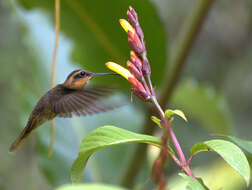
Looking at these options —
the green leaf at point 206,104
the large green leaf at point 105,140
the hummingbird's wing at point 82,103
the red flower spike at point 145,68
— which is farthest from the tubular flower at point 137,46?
the green leaf at point 206,104

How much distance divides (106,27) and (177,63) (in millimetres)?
524

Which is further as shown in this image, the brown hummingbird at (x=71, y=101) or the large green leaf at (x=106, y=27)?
the large green leaf at (x=106, y=27)

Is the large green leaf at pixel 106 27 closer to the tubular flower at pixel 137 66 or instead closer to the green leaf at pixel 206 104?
the green leaf at pixel 206 104

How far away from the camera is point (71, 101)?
6.36 feet

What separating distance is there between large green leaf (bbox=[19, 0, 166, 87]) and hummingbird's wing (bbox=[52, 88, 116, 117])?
0.68m

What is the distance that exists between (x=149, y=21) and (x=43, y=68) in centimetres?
87

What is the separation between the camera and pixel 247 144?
1189 millimetres

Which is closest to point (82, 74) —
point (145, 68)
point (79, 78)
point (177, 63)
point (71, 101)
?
point (79, 78)

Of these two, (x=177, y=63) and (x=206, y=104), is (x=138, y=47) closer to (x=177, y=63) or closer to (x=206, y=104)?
(x=177, y=63)

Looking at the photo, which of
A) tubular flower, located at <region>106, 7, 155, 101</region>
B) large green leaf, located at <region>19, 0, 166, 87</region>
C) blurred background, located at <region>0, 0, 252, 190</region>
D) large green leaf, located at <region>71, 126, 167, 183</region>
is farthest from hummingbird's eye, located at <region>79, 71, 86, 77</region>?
→ large green leaf, located at <region>71, 126, 167, 183</region>

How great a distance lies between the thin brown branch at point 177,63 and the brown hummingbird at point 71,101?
446mm

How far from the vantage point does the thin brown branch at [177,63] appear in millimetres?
2209

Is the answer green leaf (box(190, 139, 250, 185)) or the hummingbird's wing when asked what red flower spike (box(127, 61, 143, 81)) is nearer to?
green leaf (box(190, 139, 250, 185))

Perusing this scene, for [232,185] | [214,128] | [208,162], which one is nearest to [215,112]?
[214,128]
